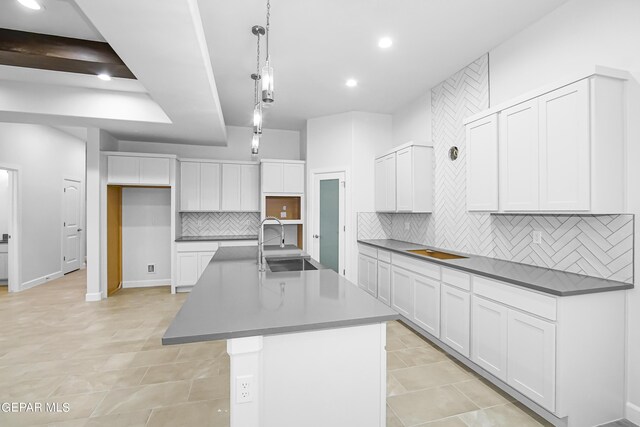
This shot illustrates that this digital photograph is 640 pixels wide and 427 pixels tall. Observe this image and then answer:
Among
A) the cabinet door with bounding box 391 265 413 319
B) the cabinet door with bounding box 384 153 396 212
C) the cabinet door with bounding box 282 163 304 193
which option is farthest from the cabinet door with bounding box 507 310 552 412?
the cabinet door with bounding box 282 163 304 193

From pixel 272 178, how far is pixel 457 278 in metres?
3.57

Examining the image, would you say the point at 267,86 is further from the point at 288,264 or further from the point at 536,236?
the point at 536,236

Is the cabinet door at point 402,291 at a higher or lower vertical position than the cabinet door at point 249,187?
lower

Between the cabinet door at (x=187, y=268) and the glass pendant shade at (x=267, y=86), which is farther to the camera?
the cabinet door at (x=187, y=268)

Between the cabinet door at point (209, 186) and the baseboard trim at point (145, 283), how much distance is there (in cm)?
157

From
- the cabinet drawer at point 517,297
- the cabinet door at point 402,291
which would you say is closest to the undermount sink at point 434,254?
the cabinet door at point 402,291

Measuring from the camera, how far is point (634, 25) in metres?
1.98

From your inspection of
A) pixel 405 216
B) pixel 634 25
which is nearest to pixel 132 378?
pixel 405 216

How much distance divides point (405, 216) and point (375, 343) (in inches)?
132

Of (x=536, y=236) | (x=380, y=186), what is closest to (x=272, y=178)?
(x=380, y=186)

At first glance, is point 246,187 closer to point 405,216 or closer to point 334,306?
point 405,216

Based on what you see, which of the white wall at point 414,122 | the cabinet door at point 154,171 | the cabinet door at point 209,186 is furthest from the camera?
the cabinet door at point 209,186

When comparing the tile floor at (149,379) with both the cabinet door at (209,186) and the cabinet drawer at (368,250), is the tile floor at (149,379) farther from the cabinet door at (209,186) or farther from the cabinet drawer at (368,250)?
the cabinet door at (209,186)

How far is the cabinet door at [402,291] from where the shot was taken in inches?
137
